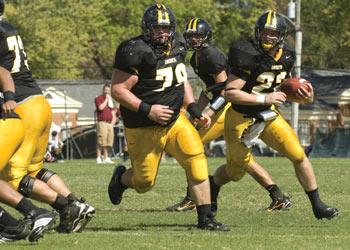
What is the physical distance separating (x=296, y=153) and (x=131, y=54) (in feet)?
5.55

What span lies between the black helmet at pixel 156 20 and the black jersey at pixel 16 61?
98cm

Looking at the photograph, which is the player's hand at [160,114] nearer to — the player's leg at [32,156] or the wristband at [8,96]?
the player's leg at [32,156]

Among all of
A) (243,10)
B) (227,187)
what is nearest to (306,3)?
(243,10)

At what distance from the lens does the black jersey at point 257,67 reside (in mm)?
8664

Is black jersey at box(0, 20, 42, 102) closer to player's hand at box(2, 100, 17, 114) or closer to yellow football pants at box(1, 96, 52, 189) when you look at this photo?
yellow football pants at box(1, 96, 52, 189)

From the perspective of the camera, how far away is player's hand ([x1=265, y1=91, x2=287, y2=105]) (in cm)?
865

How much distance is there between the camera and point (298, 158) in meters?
8.91

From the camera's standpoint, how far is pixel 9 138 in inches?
289

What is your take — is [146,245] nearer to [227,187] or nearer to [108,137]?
[227,187]

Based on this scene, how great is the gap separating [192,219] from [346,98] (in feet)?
143

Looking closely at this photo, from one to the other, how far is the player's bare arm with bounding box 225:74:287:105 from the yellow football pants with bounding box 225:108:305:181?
31 cm

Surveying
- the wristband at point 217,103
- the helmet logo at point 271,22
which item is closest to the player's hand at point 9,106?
the helmet logo at point 271,22

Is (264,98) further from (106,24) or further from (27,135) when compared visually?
(106,24)

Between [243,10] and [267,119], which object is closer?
[267,119]
